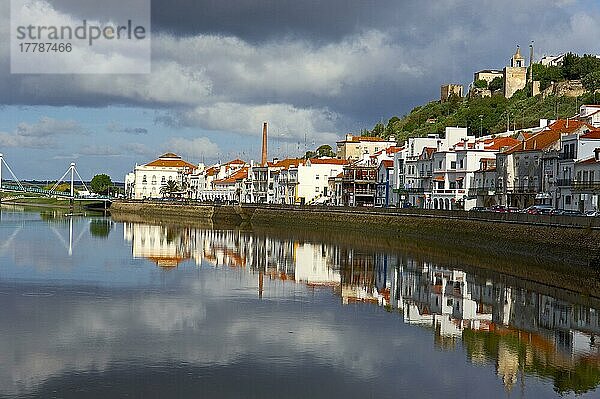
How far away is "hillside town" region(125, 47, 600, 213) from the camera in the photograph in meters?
47.1

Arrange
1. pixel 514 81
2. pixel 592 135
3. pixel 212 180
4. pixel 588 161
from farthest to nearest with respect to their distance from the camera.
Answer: pixel 212 180 < pixel 514 81 < pixel 592 135 < pixel 588 161

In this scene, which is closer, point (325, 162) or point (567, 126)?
point (567, 126)

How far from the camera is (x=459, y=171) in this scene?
202ft

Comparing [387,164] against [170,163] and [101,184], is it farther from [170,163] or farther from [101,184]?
[101,184]

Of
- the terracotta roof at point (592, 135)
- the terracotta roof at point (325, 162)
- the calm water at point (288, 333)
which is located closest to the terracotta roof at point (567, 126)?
the terracotta roof at point (592, 135)

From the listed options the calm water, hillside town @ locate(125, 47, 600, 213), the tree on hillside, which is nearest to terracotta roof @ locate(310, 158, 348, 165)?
hillside town @ locate(125, 47, 600, 213)

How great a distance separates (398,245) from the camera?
49156 mm

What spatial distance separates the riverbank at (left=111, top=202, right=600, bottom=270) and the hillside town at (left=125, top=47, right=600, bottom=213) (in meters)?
4.90

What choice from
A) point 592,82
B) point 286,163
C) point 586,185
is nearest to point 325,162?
point 286,163

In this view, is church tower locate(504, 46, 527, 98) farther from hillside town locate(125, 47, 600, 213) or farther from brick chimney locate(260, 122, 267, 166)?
brick chimney locate(260, 122, 267, 166)

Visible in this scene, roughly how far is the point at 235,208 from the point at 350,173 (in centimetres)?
1223

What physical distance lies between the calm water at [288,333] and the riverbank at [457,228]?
11.9 ft

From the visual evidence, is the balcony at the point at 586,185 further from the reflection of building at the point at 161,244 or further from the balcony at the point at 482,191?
the reflection of building at the point at 161,244

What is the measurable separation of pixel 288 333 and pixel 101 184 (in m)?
147
